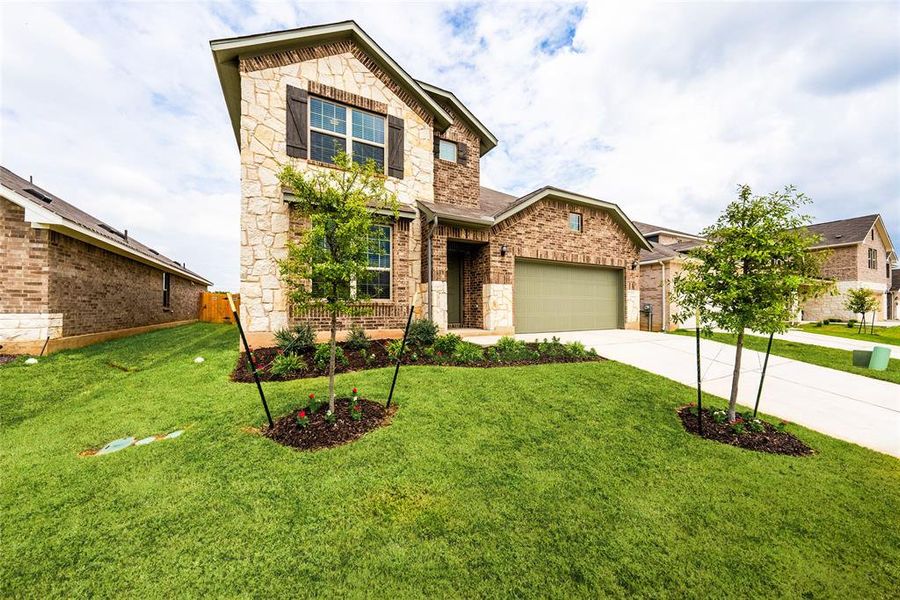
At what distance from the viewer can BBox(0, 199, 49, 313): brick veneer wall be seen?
754cm

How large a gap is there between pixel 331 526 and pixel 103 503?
1945 millimetres

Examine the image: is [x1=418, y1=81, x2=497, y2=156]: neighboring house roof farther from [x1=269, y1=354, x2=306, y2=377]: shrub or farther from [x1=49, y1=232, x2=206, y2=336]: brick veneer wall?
[x1=49, y1=232, x2=206, y2=336]: brick veneer wall

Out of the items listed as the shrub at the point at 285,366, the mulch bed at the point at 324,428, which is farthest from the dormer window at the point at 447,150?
the mulch bed at the point at 324,428

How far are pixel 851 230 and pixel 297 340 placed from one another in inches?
1478

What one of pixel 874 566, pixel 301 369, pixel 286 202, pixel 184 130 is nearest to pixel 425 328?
pixel 301 369

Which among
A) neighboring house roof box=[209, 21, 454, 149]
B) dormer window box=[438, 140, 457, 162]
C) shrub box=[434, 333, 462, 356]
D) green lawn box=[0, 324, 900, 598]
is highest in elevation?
neighboring house roof box=[209, 21, 454, 149]

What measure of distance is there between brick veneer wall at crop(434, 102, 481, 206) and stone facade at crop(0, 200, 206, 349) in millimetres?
9729

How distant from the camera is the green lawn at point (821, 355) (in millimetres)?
7425

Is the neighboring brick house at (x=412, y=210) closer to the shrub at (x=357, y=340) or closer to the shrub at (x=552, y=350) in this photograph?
the shrub at (x=357, y=340)

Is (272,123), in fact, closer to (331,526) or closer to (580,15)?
(580,15)

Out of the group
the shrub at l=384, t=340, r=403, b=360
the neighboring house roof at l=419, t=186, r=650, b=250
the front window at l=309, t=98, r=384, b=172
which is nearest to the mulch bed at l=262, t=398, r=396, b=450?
the shrub at l=384, t=340, r=403, b=360

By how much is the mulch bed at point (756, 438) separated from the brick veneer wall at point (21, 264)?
13.2 meters

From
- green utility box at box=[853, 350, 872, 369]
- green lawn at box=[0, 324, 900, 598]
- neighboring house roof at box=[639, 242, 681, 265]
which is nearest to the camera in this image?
green lawn at box=[0, 324, 900, 598]

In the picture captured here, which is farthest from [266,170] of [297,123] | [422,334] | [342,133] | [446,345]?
[446,345]
